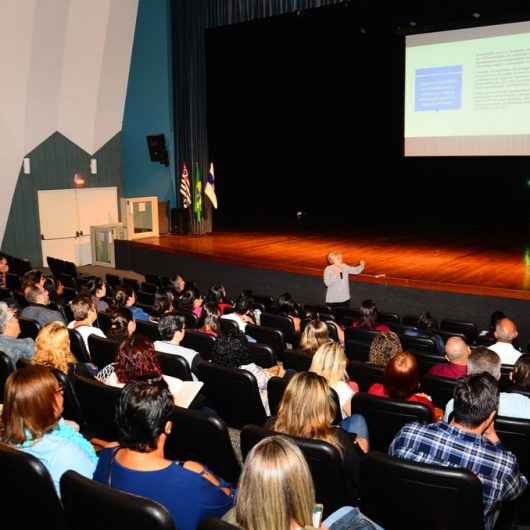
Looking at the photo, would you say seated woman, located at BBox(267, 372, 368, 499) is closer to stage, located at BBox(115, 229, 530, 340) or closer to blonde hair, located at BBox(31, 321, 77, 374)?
blonde hair, located at BBox(31, 321, 77, 374)

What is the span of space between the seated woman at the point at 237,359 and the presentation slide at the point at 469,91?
7.81m

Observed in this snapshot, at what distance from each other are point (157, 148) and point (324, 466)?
43.9 feet

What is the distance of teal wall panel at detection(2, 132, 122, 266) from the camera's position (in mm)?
14062

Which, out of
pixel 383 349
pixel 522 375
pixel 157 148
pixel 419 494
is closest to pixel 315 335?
pixel 383 349

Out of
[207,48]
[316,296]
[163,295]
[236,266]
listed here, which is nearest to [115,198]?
[207,48]

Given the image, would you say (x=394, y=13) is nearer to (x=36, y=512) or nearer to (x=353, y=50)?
(x=353, y=50)

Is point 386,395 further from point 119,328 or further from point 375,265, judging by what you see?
point 375,265

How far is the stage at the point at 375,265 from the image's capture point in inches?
357

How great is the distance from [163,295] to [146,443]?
4.50m

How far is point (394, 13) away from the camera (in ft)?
37.7

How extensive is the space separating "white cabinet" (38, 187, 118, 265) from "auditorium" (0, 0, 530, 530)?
6 centimetres

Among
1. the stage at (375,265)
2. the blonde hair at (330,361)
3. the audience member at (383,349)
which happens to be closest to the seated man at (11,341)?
the blonde hair at (330,361)

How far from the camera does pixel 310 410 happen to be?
2721 millimetres

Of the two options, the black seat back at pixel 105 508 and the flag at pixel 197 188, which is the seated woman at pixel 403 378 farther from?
the flag at pixel 197 188
